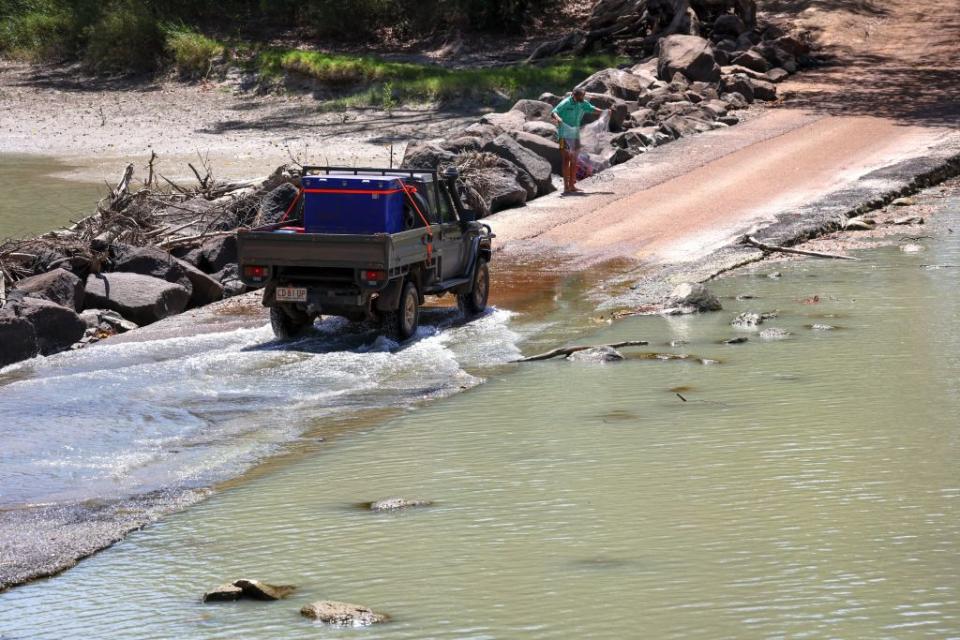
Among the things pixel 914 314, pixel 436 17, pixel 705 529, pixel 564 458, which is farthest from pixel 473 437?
pixel 436 17

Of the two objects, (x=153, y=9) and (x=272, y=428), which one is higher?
(x=153, y=9)

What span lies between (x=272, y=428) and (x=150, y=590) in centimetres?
376

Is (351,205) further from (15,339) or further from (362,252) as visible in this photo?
(15,339)

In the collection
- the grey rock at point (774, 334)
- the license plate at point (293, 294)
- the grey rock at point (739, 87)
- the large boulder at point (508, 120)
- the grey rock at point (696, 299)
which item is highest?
the grey rock at point (739, 87)

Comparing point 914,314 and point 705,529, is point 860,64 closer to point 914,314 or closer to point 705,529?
point 914,314

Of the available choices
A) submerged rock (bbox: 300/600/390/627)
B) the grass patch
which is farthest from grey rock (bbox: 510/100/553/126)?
submerged rock (bbox: 300/600/390/627)

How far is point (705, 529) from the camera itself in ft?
30.2

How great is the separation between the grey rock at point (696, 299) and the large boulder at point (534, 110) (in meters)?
13.1

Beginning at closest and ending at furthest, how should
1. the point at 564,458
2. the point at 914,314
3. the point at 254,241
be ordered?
the point at 564,458
the point at 254,241
the point at 914,314

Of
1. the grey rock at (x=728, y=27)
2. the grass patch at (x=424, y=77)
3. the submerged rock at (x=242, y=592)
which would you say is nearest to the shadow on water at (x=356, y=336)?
the submerged rock at (x=242, y=592)

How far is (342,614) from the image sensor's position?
7887 mm

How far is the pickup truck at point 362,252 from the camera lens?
14539mm

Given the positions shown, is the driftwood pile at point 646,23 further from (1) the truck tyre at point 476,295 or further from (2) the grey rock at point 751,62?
(1) the truck tyre at point 476,295

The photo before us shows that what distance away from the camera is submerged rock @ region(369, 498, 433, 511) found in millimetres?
9852
